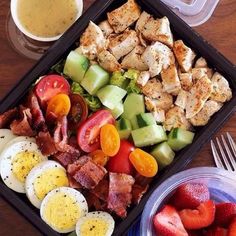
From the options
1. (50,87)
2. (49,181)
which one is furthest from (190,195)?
(50,87)

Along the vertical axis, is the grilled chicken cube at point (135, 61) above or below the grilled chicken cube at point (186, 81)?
below

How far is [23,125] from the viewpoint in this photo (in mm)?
1900

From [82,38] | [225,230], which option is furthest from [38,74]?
[225,230]

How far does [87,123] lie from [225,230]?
480mm

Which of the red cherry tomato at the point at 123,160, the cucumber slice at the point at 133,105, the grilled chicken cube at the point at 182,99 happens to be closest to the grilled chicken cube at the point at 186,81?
the grilled chicken cube at the point at 182,99

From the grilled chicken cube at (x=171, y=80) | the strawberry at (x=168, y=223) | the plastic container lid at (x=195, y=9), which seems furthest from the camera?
the plastic container lid at (x=195, y=9)

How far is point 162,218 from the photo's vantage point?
189 cm

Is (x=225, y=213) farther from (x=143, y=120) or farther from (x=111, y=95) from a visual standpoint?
(x=111, y=95)

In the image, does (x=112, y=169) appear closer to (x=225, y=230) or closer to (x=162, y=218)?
(x=162, y=218)

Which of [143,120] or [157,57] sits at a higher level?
[157,57]

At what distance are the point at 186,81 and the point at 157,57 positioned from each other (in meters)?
0.11

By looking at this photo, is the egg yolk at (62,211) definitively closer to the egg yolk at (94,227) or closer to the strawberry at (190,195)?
the egg yolk at (94,227)

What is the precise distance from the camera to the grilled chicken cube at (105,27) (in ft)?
6.63

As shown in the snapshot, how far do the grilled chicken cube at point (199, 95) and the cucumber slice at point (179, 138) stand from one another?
2.0 inches
